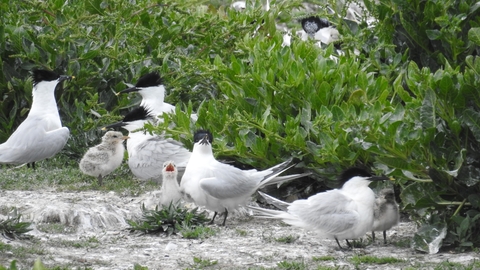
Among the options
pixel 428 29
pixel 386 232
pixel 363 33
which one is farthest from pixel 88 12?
pixel 386 232

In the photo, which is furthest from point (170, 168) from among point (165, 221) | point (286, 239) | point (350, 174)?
point (350, 174)

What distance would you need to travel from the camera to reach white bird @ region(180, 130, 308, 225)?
7.69m

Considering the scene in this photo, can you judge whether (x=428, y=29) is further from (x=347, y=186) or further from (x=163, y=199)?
(x=163, y=199)

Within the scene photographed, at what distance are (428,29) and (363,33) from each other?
81 centimetres

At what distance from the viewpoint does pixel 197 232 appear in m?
7.28

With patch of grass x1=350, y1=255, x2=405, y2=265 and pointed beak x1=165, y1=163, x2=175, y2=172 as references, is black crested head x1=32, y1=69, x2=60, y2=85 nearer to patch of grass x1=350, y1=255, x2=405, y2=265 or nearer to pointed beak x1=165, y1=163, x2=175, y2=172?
pointed beak x1=165, y1=163, x2=175, y2=172

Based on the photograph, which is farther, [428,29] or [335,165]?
[428,29]

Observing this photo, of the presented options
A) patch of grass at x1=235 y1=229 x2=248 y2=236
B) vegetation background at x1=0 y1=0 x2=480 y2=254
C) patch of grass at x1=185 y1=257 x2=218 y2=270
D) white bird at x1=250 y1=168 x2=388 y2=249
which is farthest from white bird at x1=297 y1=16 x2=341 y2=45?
patch of grass at x1=185 y1=257 x2=218 y2=270

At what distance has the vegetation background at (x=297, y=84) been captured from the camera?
21.7 ft

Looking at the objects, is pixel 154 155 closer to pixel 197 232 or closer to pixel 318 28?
pixel 197 232

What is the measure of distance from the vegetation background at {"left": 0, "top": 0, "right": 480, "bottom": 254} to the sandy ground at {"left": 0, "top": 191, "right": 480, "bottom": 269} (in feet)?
1.35

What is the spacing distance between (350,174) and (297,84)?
3.53 ft

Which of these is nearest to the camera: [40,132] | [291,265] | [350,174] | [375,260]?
[291,265]

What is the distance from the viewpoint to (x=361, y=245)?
23.1 feet
